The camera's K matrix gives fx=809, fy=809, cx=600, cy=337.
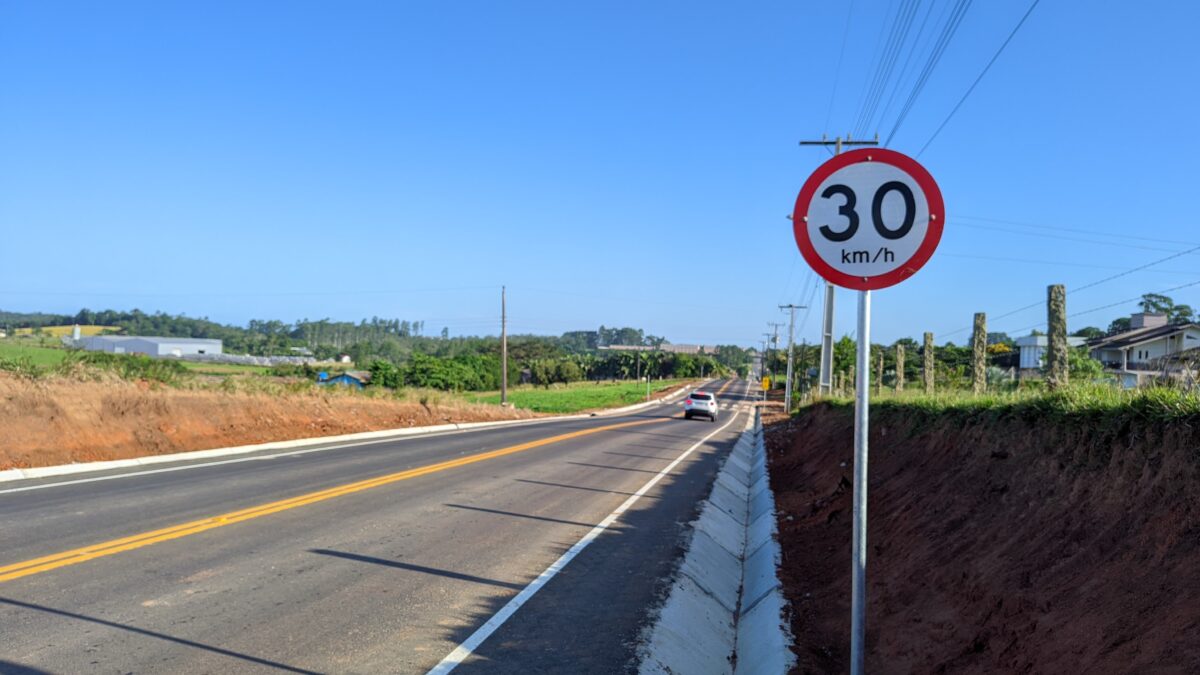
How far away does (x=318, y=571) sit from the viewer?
23.6 ft

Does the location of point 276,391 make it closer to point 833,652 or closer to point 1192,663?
point 833,652

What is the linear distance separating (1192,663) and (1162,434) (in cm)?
215

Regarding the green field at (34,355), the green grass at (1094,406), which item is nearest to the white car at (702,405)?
the green field at (34,355)

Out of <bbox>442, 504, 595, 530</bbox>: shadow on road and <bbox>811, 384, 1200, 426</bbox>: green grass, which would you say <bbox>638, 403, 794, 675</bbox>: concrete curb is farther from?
<bbox>811, 384, 1200, 426</bbox>: green grass

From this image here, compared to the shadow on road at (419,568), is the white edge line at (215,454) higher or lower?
lower

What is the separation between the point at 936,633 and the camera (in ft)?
16.0

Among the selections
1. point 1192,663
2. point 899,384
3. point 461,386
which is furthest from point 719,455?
point 461,386

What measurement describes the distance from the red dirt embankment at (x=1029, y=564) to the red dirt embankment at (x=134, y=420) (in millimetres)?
13558

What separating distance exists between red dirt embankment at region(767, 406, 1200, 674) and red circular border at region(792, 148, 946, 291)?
72.2 inches

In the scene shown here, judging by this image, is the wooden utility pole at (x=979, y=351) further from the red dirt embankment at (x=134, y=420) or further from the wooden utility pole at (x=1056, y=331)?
the red dirt embankment at (x=134, y=420)

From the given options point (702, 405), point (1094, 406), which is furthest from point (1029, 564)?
point (702, 405)

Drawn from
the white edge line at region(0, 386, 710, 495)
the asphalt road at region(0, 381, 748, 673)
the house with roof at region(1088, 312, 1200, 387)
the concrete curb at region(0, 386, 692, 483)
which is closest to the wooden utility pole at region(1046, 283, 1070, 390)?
the asphalt road at region(0, 381, 748, 673)

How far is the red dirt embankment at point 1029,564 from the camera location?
368cm

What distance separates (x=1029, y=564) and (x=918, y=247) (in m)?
2.45
